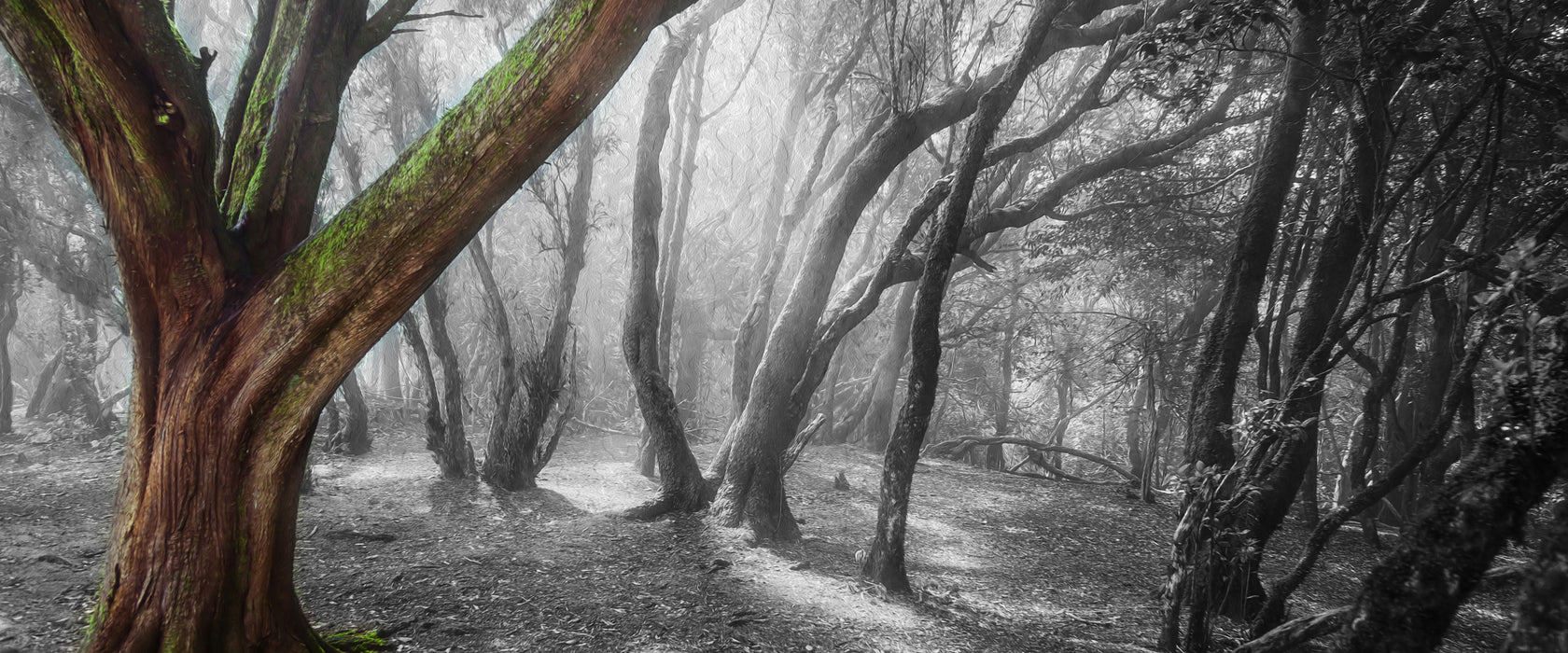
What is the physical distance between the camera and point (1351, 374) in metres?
12.2

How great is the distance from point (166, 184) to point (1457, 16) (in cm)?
763

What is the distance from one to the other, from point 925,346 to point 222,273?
407cm

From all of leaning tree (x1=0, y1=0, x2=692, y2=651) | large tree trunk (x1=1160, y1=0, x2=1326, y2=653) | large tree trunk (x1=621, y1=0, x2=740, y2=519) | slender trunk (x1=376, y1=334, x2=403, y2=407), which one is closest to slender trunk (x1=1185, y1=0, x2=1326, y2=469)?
large tree trunk (x1=1160, y1=0, x2=1326, y2=653)

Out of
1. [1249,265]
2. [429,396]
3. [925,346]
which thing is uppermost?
[1249,265]

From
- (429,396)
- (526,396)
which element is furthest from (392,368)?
(526,396)

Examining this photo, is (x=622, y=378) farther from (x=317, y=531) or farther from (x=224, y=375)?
(x=224, y=375)

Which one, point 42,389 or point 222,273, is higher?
point 222,273

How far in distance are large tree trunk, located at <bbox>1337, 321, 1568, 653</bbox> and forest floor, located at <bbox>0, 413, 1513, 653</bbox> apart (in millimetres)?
2189

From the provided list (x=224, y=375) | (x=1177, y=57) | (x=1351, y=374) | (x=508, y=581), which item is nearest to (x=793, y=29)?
(x=1177, y=57)

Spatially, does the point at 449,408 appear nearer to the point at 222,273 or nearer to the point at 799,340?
the point at 799,340

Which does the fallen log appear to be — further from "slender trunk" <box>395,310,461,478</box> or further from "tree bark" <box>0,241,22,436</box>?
"tree bark" <box>0,241,22,436</box>

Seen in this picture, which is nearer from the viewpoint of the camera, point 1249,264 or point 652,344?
point 1249,264

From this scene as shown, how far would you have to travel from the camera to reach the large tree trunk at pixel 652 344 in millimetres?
7109

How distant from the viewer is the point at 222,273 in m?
2.98
